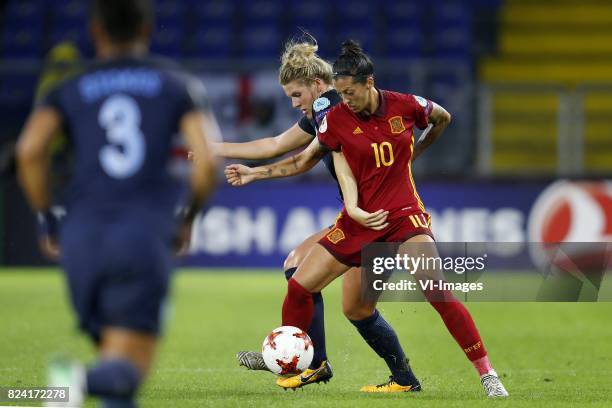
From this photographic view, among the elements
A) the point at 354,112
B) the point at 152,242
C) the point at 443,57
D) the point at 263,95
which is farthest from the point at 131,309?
the point at 443,57

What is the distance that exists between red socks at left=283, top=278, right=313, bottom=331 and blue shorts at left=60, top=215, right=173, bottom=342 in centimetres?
291

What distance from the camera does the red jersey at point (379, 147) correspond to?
7016 mm

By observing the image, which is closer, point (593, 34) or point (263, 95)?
point (263, 95)

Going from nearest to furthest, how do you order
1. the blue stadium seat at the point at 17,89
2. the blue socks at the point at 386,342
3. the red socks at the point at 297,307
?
the red socks at the point at 297,307
the blue socks at the point at 386,342
the blue stadium seat at the point at 17,89

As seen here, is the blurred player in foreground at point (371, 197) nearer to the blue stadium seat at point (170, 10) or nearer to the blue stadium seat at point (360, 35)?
the blue stadium seat at point (360, 35)

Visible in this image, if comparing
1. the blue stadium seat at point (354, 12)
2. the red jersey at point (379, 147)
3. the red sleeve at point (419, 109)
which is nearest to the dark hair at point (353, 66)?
the red jersey at point (379, 147)

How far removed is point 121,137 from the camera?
4.20 metres

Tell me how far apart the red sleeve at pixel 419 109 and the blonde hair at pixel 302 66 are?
612mm

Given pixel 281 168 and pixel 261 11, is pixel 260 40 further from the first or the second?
pixel 281 168

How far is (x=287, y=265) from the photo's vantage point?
760 centimetres

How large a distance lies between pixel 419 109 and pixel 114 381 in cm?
363

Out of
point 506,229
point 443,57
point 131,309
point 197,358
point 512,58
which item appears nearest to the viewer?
point 131,309

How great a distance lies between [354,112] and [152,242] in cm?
303

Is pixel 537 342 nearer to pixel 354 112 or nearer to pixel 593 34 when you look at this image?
pixel 354 112
